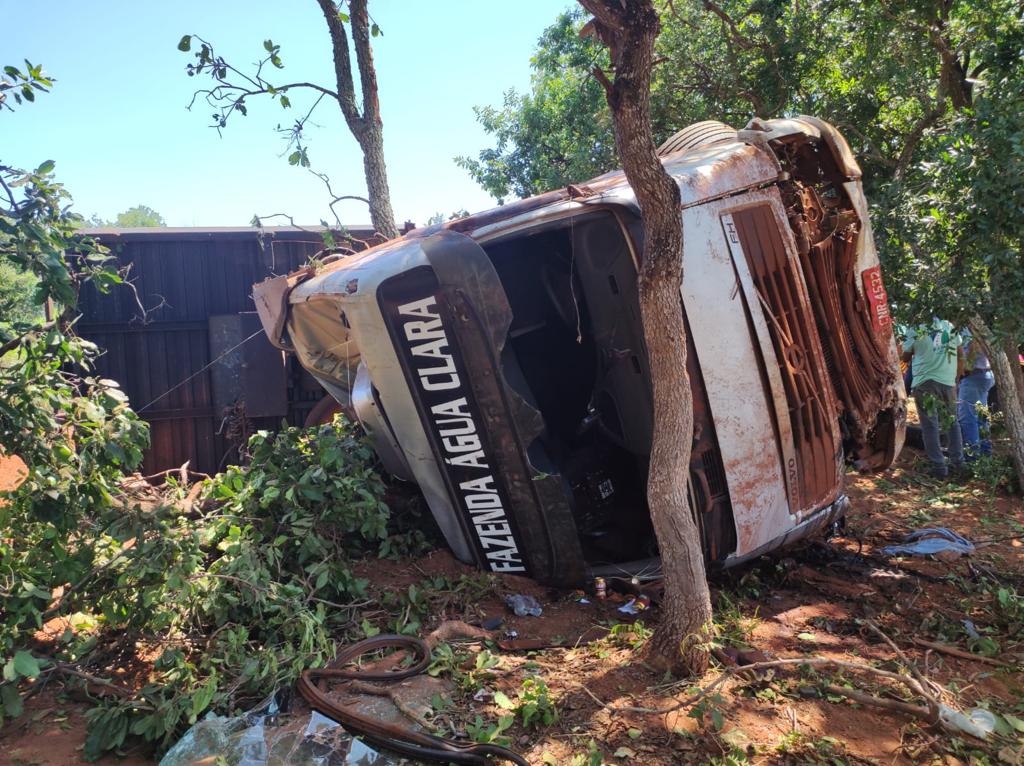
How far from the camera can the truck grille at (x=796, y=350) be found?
12.7 ft

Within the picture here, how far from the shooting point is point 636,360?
167 inches

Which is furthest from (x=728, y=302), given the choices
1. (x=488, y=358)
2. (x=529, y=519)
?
(x=529, y=519)

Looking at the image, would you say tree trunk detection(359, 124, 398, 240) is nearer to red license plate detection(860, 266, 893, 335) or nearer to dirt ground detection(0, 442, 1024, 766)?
dirt ground detection(0, 442, 1024, 766)

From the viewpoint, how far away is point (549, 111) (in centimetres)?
1154

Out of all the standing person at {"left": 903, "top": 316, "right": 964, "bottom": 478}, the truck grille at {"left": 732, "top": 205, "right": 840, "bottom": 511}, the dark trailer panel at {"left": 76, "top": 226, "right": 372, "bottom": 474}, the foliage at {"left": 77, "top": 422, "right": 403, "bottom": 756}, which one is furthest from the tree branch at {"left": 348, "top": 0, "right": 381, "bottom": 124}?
the standing person at {"left": 903, "top": 316, "right": 964, "bottom": 478}

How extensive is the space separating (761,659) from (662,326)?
1.50 metres

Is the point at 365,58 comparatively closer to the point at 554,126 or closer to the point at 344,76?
the point at 344,76

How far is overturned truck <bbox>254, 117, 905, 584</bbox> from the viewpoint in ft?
12.0

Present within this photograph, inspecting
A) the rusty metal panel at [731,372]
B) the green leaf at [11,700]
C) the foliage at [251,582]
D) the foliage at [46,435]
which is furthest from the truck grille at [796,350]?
the green leaf at [11,700]

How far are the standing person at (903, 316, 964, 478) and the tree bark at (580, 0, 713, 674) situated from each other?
14.7 feet

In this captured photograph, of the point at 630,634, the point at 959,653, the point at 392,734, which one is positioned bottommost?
the point at 959,653

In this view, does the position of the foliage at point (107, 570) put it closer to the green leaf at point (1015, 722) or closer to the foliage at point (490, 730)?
the foliage at point (490, 730)

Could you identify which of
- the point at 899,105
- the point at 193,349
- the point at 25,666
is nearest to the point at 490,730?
the point at 25,666

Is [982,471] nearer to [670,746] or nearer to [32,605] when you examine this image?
[670,746]
